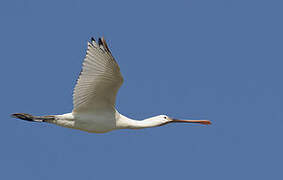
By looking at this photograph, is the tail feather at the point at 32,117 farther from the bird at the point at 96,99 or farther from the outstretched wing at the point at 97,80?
the outstretched wing at the point at 97,80

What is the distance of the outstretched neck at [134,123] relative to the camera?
50.0 ft

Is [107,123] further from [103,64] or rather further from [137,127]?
[103,64]

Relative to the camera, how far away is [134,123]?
15.5 m

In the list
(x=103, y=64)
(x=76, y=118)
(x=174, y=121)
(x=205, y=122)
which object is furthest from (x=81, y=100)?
(x=205, y=122)

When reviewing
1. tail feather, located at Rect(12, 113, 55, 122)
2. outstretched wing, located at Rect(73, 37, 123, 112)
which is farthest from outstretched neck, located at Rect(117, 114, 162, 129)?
tail feather, located at Rect(12, 113, 55, 122)

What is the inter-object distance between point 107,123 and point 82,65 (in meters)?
2.11

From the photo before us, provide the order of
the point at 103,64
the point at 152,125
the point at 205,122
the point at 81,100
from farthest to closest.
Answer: the point at 205,122 < the point at 152,125 < the point at 81,100 < the point at 103,64

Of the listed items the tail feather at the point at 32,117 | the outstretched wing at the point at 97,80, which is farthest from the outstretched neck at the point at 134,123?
the tail feather at the point at 32,117

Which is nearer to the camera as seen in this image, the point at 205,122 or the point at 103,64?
the point at 103,64

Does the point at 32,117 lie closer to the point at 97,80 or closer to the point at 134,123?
the point at 97,80

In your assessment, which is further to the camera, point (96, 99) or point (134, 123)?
point (134, 123)

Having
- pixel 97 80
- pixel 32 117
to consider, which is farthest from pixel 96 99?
pixel 32 117

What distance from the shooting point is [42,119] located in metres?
15.0

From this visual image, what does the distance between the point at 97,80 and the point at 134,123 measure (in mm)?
2130
